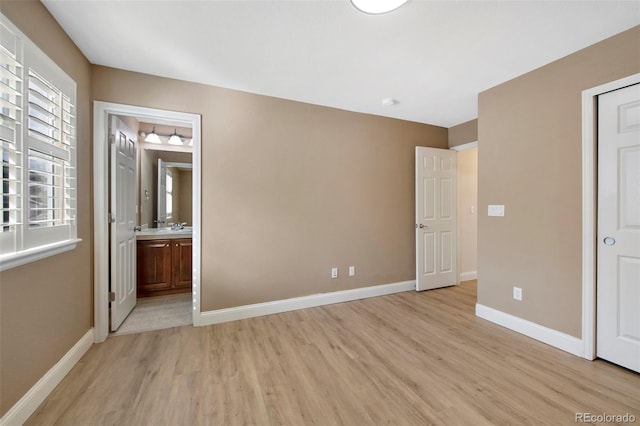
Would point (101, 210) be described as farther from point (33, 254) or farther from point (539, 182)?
point (539, 182)

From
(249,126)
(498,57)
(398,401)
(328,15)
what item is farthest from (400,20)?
(398,401)

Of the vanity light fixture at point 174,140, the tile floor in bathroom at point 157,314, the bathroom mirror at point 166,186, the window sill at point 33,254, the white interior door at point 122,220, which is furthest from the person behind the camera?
the bathroom mirror at point 166,186

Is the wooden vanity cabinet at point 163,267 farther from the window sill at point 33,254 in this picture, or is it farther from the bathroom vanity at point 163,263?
the window sill at point 33,254

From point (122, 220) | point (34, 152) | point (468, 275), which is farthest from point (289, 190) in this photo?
point (468, 275)

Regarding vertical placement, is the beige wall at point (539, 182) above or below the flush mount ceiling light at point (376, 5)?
below

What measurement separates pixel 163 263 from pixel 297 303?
1.98 m

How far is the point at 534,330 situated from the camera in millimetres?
2420

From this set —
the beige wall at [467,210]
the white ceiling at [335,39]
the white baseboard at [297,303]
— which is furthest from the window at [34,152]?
the beige wall at [467,210]

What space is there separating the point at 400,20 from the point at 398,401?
2.49 metres

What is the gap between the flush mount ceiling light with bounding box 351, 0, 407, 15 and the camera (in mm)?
1568

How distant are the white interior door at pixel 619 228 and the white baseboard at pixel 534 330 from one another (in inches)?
5.6

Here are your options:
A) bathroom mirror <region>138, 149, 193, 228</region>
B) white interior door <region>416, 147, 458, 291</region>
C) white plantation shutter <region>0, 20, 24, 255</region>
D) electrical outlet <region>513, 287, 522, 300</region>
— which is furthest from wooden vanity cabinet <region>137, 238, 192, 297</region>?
electrical outlet <region>513, 287, 522, 300</region>

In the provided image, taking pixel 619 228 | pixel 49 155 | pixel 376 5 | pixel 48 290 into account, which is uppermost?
pixel 376 5

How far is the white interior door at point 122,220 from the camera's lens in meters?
2.47
